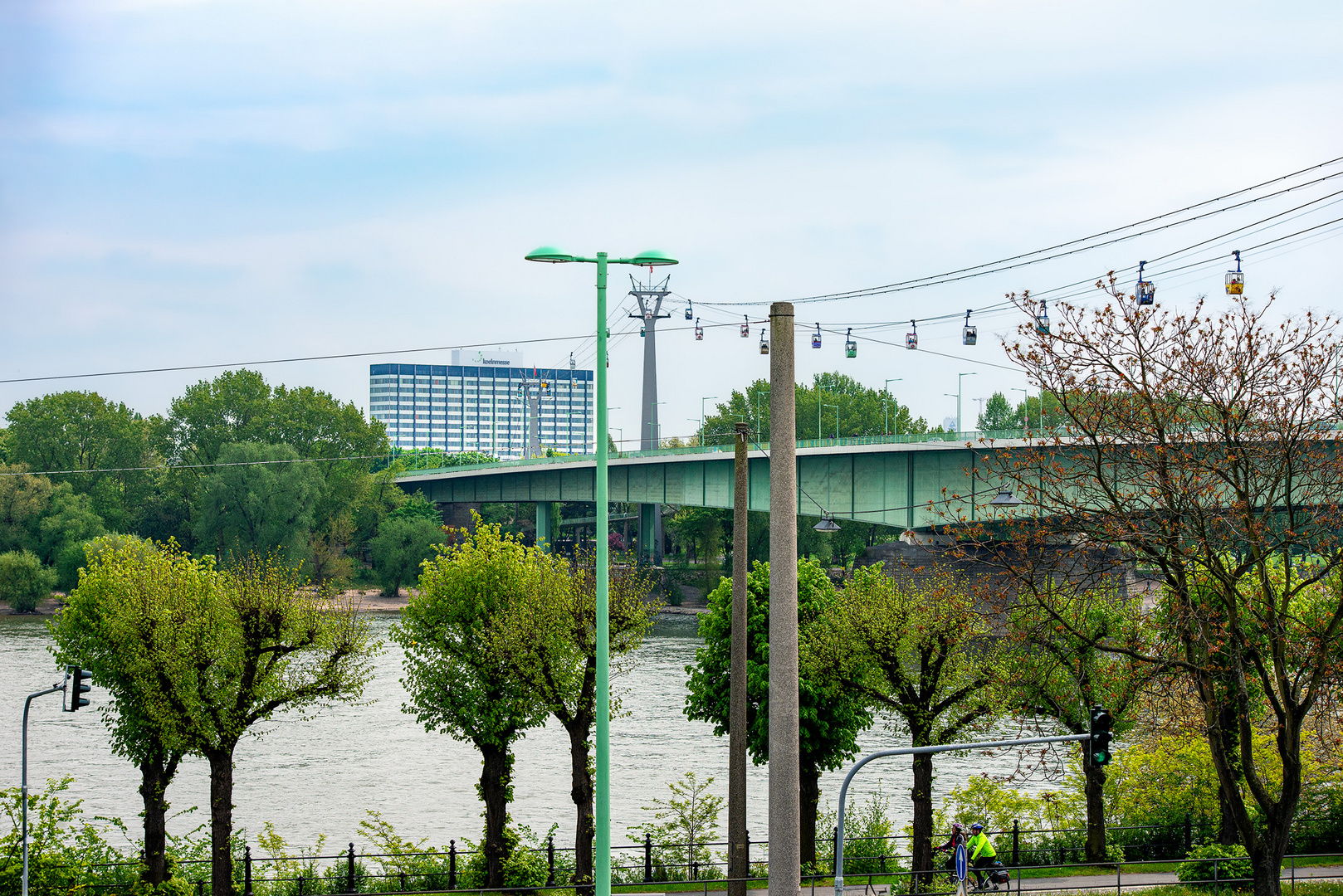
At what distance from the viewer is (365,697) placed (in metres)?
54.4

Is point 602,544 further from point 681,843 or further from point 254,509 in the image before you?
point 254,509

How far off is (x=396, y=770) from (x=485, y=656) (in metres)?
15.9

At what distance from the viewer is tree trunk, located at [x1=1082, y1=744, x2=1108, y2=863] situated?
27.7 metres

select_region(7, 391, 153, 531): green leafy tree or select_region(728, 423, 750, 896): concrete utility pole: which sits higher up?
select_region(7, 391, 153, 531): green leafy tree

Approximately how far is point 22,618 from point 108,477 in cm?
2482

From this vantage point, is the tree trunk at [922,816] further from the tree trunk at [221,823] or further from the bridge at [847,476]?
the bridge at [847,476]

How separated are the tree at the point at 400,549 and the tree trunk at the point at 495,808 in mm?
77335

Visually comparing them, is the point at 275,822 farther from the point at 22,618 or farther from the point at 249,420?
the point at 249,420

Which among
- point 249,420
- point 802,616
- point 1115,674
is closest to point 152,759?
point 802,616

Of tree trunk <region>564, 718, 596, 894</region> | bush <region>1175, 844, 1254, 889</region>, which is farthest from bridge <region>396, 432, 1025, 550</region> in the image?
bush <region>1175, 844, 1254, 889</region>

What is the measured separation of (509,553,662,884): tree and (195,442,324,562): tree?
7520cm

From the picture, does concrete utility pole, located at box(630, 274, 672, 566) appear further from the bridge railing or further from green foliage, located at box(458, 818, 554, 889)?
green foliage, located at box(458, 818, 554, 889)

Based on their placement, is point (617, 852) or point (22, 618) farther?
point (22, 618)

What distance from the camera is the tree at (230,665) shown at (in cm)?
2488
